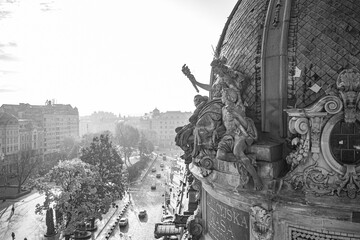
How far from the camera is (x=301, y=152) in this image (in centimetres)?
872

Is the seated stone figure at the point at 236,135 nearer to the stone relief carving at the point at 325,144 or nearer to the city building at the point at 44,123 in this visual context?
the stone relief carving at the point at 325,144

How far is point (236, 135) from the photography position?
959 centimetres

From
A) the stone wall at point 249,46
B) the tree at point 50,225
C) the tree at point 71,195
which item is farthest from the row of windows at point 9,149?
the stone wall at point 249,46

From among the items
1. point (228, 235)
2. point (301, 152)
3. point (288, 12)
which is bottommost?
point (228, 235)

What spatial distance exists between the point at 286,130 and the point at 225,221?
13.4ft

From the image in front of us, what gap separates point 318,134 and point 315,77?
7.65ft

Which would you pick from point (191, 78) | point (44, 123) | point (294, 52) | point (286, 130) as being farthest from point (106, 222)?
point (44, 123)

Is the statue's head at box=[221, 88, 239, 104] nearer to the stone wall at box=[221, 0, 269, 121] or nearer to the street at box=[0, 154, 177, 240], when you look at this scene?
the stone wall at box=[221, 0, 269, 121]

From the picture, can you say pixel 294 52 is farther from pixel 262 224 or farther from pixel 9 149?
pixel 9 149

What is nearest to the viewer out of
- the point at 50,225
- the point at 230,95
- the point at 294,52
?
the point at 230,95

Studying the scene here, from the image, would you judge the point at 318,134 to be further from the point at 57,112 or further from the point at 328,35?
the point at 57,112

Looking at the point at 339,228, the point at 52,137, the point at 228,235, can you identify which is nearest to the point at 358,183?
the point at 339,228

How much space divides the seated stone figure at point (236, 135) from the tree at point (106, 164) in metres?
29.5

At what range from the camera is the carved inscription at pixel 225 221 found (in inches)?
396
